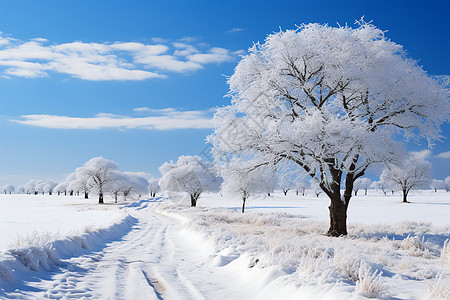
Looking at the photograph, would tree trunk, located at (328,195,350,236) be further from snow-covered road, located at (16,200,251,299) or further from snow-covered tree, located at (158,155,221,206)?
snow-covered tree, located at (158,155,221,206)

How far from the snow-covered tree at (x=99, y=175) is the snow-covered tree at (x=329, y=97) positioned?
72.8 meters

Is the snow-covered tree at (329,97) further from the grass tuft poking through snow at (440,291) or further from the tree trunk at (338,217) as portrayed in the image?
the grass tuft poking through snow at (440,291)

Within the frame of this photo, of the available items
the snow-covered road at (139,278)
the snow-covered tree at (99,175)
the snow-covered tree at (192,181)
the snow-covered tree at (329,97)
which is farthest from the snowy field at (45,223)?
the snow-covered tree at (99,175)

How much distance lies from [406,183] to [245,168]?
259ft

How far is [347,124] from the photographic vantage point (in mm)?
14492

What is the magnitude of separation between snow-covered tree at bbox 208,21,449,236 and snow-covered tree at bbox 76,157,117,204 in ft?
239

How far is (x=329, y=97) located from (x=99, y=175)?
Result: 3019 inches

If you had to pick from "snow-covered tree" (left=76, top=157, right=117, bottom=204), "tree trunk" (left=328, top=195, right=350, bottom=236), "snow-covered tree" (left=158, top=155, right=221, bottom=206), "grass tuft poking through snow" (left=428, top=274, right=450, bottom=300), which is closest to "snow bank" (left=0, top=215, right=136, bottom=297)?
"grass tuft poking through snow" (left=428, top=274, right=450, bottom=300)

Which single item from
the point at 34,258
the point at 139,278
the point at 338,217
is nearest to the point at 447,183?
the point at 338,217

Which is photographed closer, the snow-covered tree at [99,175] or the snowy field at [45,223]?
the snowy field at [45,223]

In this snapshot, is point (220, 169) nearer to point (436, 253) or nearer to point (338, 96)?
point (338, 96)

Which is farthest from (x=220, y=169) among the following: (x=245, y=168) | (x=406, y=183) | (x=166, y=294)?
(x=406, y=183)

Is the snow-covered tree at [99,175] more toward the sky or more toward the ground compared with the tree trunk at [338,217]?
more toward the sky

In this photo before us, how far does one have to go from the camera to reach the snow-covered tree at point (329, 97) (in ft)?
54.2
